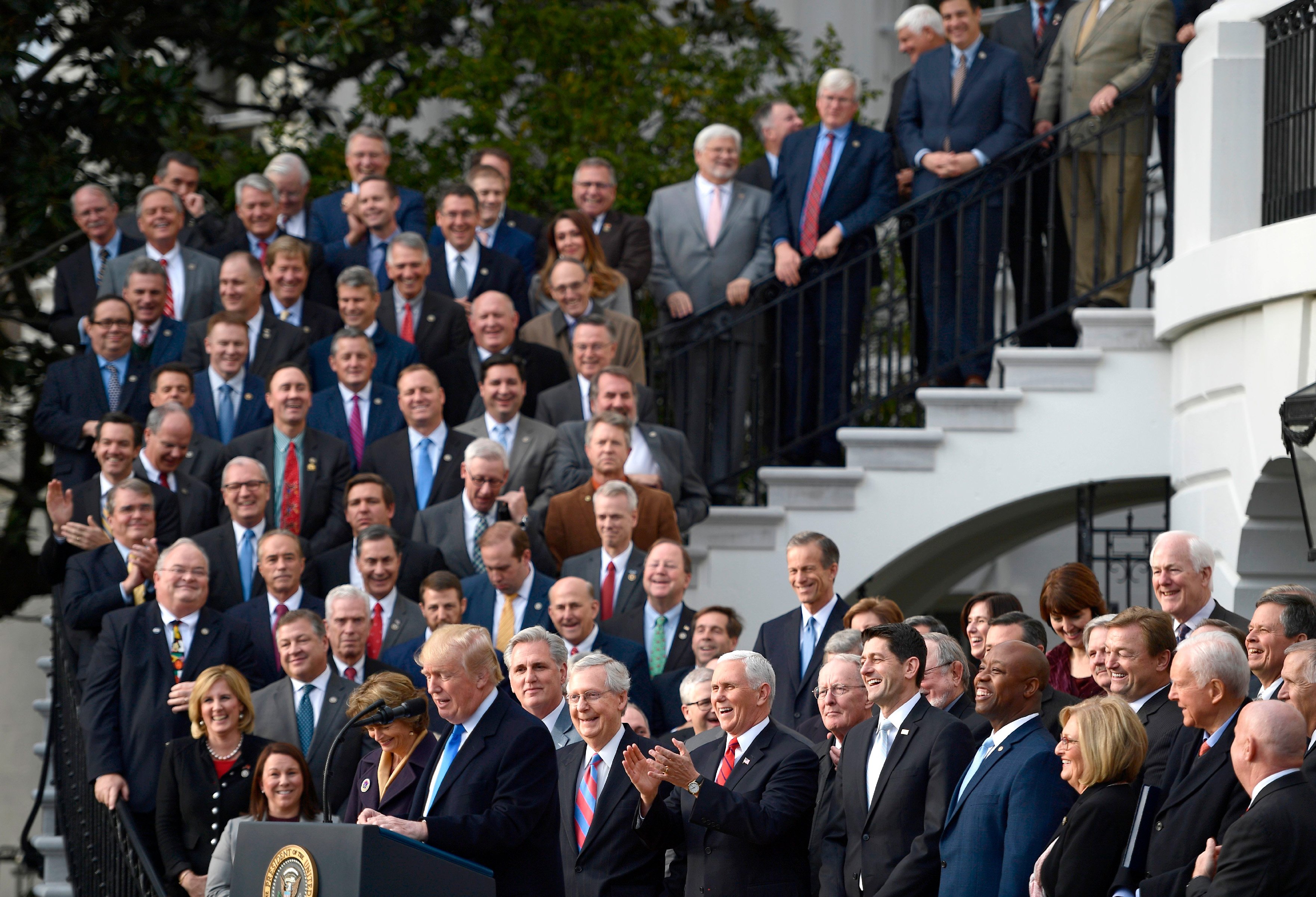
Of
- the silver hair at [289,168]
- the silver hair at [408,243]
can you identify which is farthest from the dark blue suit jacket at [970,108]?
the silver hair at [289,168]

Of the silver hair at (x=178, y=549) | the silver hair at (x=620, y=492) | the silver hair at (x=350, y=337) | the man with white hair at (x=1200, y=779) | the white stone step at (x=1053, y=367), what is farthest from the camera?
the white stone step at (x=1053, y=367)

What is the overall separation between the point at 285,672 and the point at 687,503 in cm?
247

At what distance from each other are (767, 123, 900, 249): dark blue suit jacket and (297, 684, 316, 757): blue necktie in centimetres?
435

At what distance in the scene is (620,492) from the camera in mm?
9000

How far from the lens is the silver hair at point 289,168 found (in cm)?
1128

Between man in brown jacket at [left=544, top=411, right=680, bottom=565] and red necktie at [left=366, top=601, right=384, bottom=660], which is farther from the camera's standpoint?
man in brown jacket at [left=544, top=411, right=680, bottom=565]

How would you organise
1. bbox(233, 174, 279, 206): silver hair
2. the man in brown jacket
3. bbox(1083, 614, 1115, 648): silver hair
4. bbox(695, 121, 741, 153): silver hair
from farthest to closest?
bbox(695, 121, 741, 153): silver hair
bbox(233, 174, 279, 206): silver hair
the man in brown jacket
bbox(1083, 614, 1115, 648): silver hair

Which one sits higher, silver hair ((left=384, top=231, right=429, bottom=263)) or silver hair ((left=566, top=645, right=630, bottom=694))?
silver hair ((left=384, top=231, right=429, bottom=263))

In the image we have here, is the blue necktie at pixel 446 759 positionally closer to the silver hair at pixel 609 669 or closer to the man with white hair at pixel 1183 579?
the silver hair at pixel 609 669

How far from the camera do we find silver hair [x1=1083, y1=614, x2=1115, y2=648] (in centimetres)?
630

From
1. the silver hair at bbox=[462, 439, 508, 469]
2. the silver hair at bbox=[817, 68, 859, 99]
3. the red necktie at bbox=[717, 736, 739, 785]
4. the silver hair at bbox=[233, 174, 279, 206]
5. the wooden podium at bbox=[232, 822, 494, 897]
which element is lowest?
the wooden podium at bbox=[232, 822, 494, 897]

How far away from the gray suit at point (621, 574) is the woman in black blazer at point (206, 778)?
1.88 metres

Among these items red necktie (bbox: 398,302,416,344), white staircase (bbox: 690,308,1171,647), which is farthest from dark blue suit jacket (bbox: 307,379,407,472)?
white staircase (bbox: 690,308,1171,647)

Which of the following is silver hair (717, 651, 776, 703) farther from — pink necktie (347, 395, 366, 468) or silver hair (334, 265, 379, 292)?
silver hair (334, 265, 379, 292)
